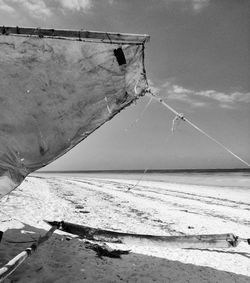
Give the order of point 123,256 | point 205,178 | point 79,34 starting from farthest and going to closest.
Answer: point 205,178
point 123,256
point 79,34

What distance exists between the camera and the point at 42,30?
3.89m

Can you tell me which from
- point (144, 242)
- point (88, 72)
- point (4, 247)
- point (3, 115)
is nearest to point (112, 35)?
point (88, 72)

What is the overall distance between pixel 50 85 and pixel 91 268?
2878 millimetres

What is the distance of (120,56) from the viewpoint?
4234 millimetres

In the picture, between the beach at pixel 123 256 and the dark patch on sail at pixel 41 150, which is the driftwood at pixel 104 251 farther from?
the dark patch on sail at pixel 41 150

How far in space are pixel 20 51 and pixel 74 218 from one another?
532 cm

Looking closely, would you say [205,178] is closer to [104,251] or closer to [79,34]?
[104,251]

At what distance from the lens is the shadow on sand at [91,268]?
4.08m

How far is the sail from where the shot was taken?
12.6 feet

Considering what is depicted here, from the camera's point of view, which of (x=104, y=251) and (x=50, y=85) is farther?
(x=104, y=251)

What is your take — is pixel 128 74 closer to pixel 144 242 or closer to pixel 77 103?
pixel 77 103

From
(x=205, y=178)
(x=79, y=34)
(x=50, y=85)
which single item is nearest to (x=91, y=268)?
(x=50, y=85)

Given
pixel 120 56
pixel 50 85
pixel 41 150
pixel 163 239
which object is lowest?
pixel 163 239

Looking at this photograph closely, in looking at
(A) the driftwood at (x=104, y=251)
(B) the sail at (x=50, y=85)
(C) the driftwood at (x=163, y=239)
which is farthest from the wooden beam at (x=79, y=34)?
(A) the driftwood at (x=104, y=251)
